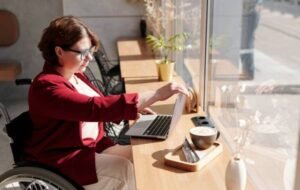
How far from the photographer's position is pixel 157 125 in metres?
1.90

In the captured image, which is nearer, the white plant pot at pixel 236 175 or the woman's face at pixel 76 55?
the white plant pot at pixel 236 175

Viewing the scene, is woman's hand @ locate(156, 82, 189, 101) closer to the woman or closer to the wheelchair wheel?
the woman

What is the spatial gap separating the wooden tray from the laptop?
6.6 inches

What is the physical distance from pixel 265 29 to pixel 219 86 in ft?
2.31

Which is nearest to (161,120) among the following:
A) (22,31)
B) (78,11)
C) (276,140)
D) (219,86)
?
(219,86)

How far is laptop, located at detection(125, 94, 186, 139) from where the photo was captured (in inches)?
68.2

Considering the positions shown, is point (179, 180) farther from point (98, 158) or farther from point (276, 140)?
point (98, 158)

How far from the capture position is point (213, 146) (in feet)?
5.22

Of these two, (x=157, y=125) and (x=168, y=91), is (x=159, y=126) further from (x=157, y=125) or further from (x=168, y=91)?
(x=168, y=91)

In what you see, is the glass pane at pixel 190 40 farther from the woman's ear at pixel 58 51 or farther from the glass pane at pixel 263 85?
the woman's ear at pixel 58 51

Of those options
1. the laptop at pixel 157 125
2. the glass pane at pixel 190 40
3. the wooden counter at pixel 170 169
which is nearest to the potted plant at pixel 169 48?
the glass pane at pixel 190 40

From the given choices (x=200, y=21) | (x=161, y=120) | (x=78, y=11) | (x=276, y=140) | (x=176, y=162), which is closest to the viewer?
(x=276, y=140)

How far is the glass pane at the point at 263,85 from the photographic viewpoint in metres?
1.18

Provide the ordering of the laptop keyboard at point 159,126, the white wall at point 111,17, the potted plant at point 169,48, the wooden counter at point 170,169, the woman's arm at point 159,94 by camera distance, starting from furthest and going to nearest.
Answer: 1. the white wall at point 111,17
2. the potted plant at point 169,48
3. the laptop keyboard at point 159,126
4. the woman's arm at point 159,94
5. the wooden counter at point 170,169
